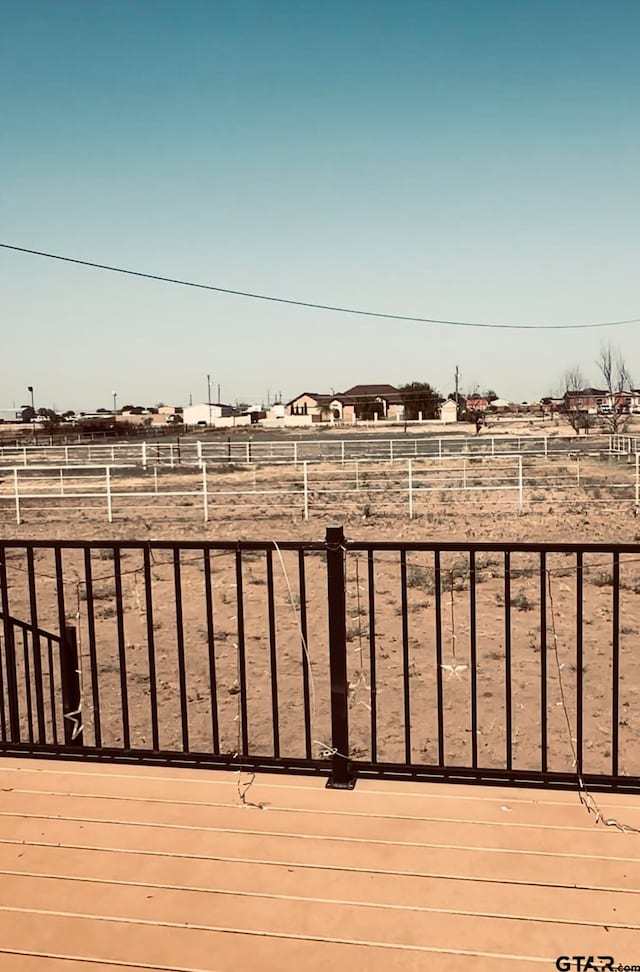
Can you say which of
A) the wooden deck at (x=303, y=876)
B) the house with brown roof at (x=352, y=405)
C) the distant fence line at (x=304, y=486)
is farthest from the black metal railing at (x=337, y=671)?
the house with brown roof at (x=352, y=405)

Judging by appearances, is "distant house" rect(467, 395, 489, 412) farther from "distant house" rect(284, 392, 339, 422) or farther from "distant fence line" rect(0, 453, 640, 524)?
"distant fence line" rect(0, 453, 640, 524)

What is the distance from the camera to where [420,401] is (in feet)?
309

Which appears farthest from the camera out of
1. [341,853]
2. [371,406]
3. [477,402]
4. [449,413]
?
[477,402]

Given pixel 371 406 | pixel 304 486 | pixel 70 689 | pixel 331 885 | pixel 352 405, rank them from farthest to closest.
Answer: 1. pixel 352 405
2. pixel 371 406
3. pixel 304 486
4. pixel 70 689
5. pixel 331 885

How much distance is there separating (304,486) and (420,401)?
75981 millimetres

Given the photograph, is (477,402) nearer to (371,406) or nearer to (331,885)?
(371,406)

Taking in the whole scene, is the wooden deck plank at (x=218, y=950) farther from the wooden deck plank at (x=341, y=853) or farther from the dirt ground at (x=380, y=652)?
the dirt ground at (x=380, y=652)

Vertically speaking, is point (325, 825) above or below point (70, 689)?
below

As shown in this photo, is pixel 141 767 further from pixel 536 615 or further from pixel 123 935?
pixel 536 615

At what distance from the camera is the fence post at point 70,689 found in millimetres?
3969

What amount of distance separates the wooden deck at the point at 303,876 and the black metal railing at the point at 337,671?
241mm

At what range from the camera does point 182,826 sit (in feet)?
10.1

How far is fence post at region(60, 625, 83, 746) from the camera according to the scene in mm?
3969

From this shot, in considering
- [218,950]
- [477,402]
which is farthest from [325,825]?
[477,402]
